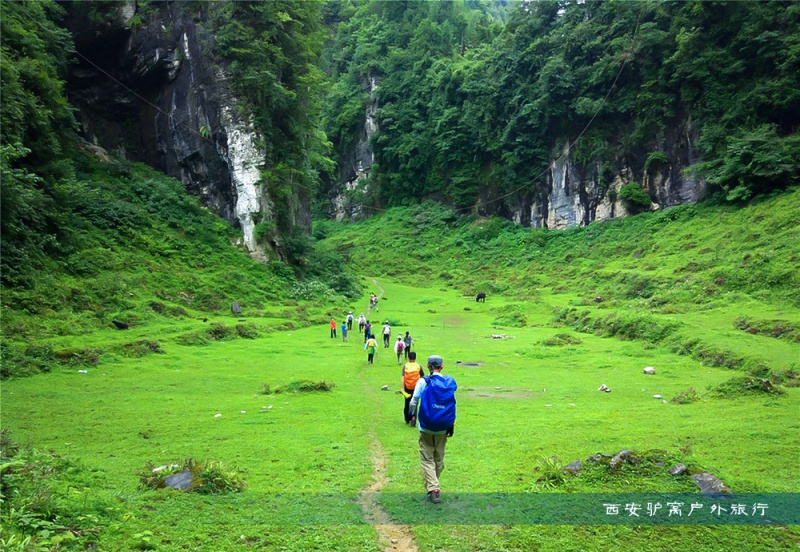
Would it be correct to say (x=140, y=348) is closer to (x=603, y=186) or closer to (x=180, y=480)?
(x=180, y=480)

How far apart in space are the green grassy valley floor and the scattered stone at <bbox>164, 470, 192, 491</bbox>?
17 centimetres

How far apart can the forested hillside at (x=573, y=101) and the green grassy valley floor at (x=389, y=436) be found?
76.1 feet

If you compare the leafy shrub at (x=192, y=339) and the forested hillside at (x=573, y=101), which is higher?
the forested hillside at (x=573, y=101)

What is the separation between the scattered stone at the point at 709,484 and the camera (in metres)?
5.94

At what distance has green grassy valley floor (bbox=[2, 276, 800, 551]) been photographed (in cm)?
558

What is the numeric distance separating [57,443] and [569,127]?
51.9 m

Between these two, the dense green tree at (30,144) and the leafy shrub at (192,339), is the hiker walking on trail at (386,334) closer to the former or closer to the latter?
the leafy shrub at (192,339)

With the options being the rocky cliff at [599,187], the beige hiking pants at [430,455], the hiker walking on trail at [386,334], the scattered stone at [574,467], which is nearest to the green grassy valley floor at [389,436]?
the scattered stone at [574,467]

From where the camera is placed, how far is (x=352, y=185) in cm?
7538

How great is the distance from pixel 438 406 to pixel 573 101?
49720 mm

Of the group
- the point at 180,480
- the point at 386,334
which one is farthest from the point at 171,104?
the point at 180,480

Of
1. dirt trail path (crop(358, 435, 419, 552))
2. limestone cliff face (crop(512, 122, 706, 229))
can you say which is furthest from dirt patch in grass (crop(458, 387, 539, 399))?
limestone cliff face (crop(512, 122, 706, 229))

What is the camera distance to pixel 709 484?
605cm

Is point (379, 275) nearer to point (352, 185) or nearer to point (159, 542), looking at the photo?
point (352, 185)
